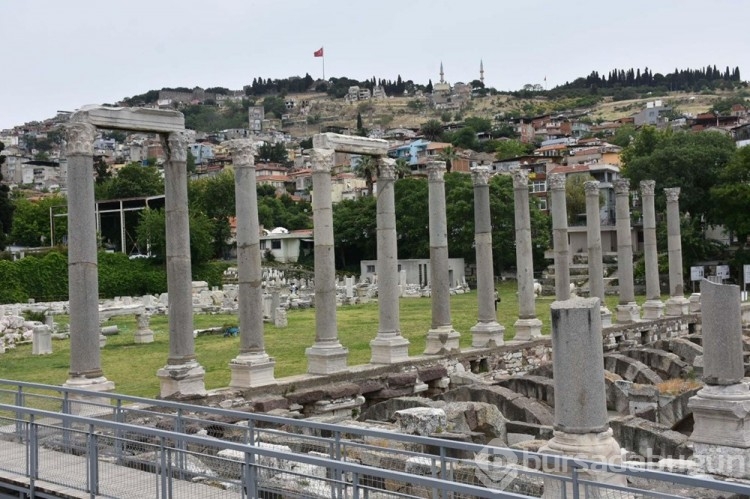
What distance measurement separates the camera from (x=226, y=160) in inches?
5940

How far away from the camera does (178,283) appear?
17062 mm

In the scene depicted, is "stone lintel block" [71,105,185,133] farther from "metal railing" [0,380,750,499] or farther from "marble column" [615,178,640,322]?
"marble column" [615,178,640,322]

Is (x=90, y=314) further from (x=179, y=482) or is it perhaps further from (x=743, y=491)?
(x=743, y=491)

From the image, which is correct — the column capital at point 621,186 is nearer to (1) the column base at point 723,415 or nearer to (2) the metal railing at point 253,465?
(1) the column base at point 723,415

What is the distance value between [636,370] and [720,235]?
49687 millimetres

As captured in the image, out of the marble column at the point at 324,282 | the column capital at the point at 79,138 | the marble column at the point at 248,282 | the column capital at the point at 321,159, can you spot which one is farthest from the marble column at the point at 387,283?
the column capital at the point at 79,138

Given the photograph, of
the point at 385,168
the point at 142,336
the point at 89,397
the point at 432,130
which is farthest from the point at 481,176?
the point at 432,130

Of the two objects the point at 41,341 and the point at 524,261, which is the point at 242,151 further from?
the point at 41,341

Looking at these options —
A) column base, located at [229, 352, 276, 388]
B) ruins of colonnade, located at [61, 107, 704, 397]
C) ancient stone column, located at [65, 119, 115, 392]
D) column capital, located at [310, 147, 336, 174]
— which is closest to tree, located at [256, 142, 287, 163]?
ruins of colonnade, located at [61, 107, 704, 397]

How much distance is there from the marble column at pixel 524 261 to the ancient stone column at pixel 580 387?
15189 millimetres

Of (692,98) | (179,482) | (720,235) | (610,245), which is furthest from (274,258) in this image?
(692,98)

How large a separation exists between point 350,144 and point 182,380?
767cm

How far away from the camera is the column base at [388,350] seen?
20969mm

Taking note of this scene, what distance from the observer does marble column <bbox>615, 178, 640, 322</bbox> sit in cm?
3209
